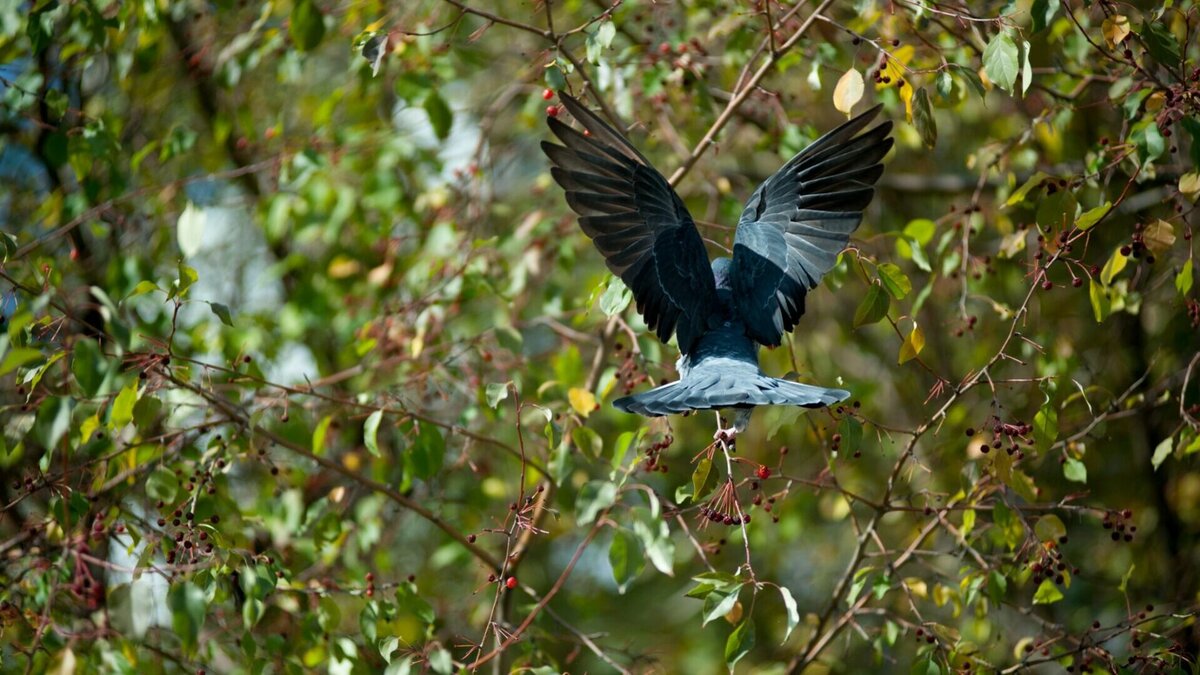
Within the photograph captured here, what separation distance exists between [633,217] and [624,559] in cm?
70

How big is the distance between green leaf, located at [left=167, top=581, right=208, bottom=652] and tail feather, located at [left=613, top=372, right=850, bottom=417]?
2.43 ft

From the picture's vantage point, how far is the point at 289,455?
3.83 m

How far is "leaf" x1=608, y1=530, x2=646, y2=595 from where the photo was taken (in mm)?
2203

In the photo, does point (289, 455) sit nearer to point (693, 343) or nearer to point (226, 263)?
point (226, 263)

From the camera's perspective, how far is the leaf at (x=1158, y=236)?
2209 mm

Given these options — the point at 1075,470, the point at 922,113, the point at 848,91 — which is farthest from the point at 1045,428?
the point at 848,91

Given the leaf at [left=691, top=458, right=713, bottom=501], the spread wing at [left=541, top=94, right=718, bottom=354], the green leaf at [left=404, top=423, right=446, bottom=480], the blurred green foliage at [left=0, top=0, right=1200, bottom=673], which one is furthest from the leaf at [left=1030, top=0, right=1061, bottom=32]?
the green leaf at [left=404, top=423, right=446, bottom=480]

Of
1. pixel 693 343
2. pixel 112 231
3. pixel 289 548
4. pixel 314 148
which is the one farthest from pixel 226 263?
pixel 693 343

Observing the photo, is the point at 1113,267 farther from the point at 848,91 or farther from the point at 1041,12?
the point at 848,91

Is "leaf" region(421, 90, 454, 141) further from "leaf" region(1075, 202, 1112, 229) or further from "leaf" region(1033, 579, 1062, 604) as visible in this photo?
"leaf" region(1033, 579, 1062, 604)

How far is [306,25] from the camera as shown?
2.95 m

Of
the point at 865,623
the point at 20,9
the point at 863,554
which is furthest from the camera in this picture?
the point at 865,623

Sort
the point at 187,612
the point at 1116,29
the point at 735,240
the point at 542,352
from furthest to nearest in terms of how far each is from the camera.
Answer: the point at 542,352 → the point at 735,240 → the point at 1116,29 → the point at 187,612

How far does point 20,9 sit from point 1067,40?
294cm
